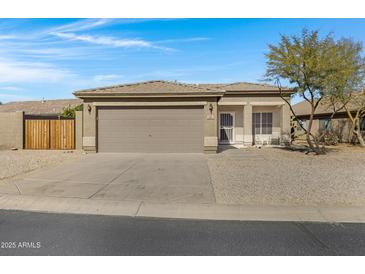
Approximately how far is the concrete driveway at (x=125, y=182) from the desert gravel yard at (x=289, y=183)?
1.85ft

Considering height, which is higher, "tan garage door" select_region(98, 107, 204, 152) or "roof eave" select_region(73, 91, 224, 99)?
"roof eave" select_region(73, 91, 224, 99)

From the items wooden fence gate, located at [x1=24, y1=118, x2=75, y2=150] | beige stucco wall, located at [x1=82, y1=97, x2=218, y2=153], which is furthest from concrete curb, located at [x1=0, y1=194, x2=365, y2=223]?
wooden fence gate, located at [x1=24, y1=118, x2=75, y2=150]

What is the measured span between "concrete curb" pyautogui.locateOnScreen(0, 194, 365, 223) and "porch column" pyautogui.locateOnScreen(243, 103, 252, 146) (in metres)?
13.3

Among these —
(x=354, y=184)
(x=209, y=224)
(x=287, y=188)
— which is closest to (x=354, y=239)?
(x=209, y=224)

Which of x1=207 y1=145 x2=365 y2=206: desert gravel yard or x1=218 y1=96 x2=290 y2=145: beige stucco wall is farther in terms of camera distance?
x1=218 y1=96 x2=290 y2=145: beige stucco wall

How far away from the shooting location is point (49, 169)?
9.23 metres

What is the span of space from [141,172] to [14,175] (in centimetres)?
396

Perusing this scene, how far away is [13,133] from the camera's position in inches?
615

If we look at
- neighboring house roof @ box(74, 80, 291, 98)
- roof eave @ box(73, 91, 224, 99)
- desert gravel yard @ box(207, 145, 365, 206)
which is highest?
neighboring house roof @ box(74, 80, 291, 98)

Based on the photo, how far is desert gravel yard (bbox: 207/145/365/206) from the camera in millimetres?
5804

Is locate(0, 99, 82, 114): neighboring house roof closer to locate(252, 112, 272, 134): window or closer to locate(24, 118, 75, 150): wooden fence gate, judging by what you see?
locate(24, 118, 75, 150): wooden fence gate

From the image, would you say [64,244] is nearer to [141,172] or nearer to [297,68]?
[141,172]

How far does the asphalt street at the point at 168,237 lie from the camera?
11.6ft

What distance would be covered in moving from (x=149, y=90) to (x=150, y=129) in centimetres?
210
